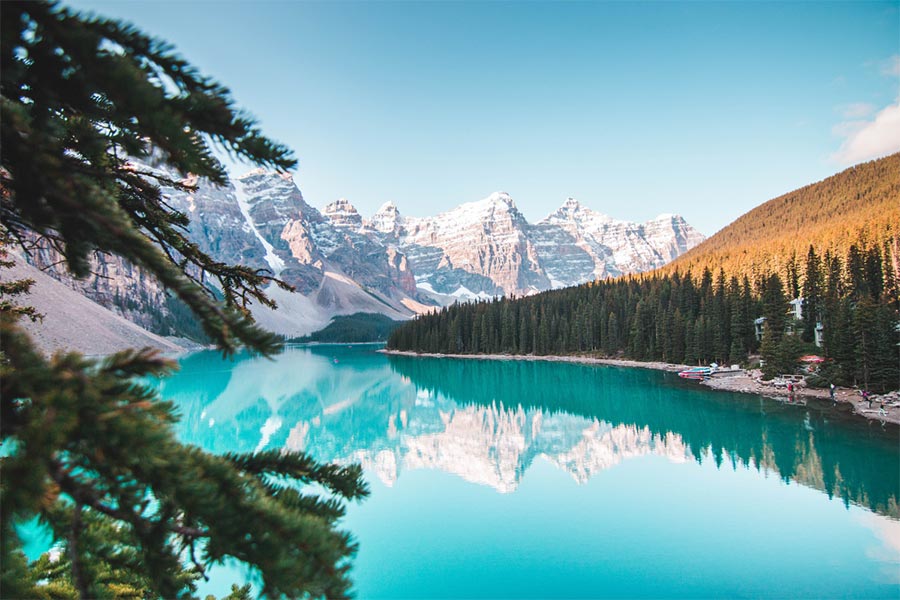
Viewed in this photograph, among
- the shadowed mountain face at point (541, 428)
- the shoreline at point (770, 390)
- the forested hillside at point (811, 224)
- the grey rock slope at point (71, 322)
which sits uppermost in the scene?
the forested hillside at point (811, 224)

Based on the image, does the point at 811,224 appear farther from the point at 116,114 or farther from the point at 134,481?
the point at 134,481

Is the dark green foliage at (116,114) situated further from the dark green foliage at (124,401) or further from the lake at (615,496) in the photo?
the lake at (615,496)

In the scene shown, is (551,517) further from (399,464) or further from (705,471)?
(399,464)

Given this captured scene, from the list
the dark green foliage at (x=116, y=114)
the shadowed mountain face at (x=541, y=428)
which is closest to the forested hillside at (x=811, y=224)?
the shadowed mountain face at (x=541, y=428)

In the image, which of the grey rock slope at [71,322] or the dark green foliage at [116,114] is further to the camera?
the grey rock slope at [71,322]

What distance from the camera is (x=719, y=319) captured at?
66.8 metres

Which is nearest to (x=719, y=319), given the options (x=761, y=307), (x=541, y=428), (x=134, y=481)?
(x=761, y=307)

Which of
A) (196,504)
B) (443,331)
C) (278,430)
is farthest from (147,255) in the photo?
(443,331)

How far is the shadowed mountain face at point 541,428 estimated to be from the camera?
973 inches

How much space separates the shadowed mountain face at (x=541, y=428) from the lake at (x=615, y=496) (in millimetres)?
203

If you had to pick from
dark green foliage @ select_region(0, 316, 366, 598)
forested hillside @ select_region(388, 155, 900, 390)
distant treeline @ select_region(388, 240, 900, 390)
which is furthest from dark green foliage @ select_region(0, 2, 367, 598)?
forested hillside @ select_region(388, 155, 900, 390)

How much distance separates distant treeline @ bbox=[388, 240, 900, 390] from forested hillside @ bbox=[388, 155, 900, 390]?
0.16m

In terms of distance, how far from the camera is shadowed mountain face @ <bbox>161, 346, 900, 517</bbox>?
24.7 meters

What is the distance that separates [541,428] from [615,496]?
16045 millimetres
